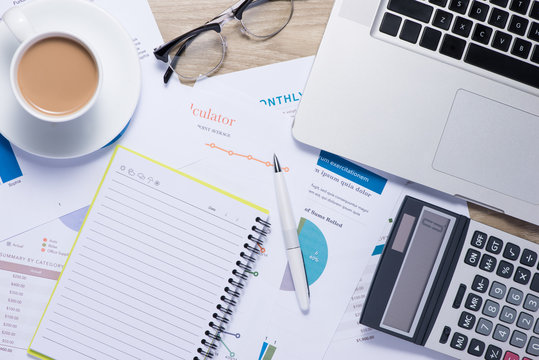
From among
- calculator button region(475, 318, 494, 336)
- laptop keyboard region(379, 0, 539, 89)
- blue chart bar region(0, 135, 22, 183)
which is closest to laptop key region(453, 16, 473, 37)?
laptop keyboard region(379, 0, 539, 89)

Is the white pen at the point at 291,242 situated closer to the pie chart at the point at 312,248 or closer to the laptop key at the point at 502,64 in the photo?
the pie chart at the point at 312,248

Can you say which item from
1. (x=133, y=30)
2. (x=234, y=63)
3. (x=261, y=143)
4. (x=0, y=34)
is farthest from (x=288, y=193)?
(x=0, y=34)

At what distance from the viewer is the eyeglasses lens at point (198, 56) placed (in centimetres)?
69

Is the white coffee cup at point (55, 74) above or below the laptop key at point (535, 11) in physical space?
below

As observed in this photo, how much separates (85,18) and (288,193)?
0.35m

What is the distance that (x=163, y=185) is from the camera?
2.28 ft

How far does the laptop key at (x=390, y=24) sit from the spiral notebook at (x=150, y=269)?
29 cm

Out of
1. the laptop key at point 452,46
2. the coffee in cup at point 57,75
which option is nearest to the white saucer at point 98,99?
the coffee in cup at point 57,75

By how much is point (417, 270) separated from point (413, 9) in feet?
1.10

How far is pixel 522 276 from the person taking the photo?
68 centimetres

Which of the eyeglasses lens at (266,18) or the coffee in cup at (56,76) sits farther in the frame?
the eyeglasses lens at (266,18)

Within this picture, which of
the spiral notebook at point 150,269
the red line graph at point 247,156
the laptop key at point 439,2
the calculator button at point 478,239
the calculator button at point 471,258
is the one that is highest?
the laptop key at point 439,2

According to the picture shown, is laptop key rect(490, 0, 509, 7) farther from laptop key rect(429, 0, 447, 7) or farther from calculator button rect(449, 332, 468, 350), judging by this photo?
calculator button rect(449, 332, 468, 350)

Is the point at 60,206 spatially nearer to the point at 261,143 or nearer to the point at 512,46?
the point at 261,143
